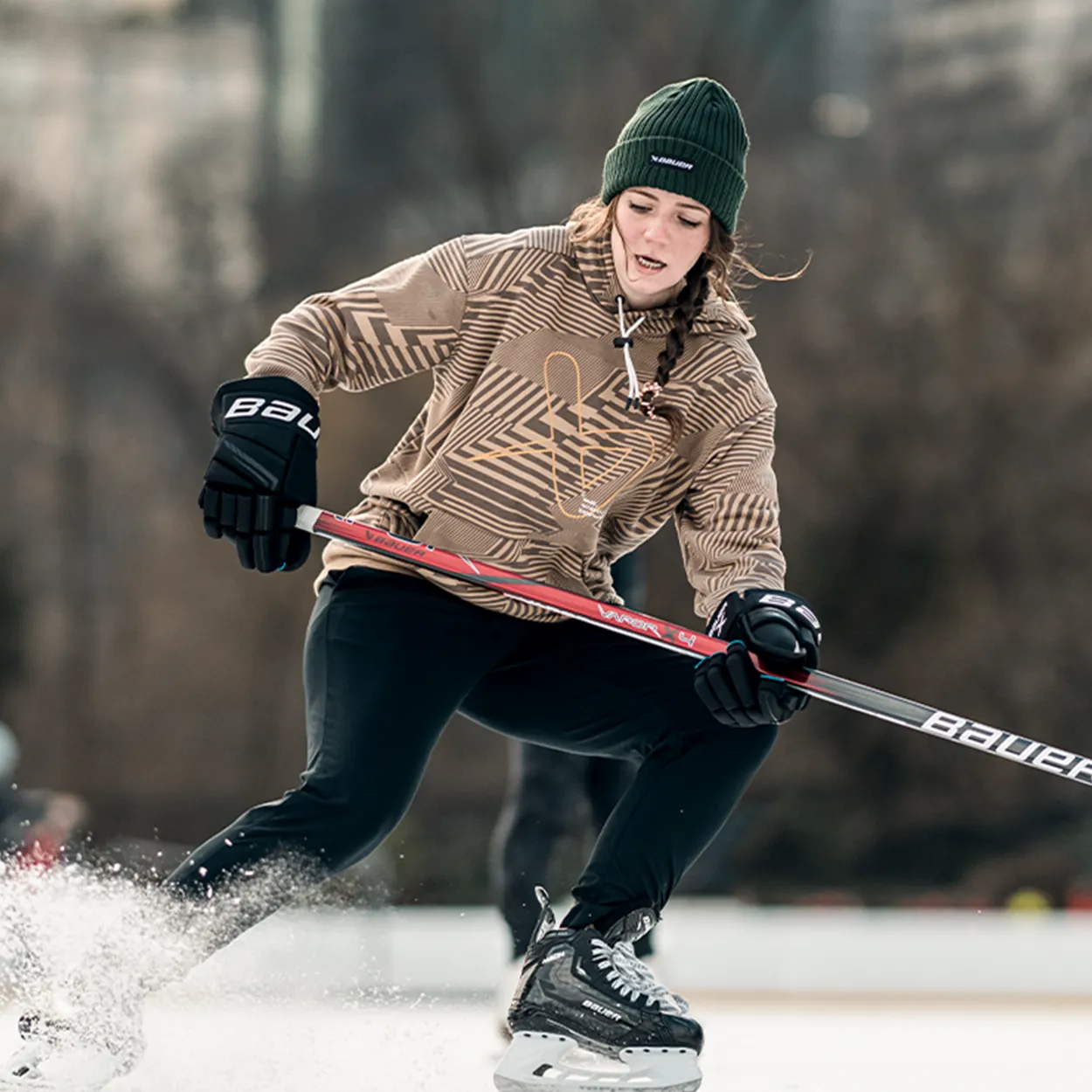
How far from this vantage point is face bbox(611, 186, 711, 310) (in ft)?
6.47

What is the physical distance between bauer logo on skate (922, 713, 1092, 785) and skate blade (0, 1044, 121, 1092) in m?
0.98

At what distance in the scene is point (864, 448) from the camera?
10.7 m

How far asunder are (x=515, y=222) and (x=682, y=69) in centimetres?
155

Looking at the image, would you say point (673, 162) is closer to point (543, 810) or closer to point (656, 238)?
point (656, 238)

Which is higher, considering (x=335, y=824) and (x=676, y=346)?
(x=676, y=346)

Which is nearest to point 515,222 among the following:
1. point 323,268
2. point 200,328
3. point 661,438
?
point 323,268

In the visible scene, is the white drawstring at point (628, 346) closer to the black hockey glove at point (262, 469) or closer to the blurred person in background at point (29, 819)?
the black hockey glove at point (262, 469)

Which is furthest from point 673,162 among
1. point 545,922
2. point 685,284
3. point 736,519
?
point 545,922

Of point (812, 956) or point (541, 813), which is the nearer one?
point (541, 813)

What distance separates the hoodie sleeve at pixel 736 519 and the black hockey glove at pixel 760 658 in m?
0.07

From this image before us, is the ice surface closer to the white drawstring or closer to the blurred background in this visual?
the white drawstring

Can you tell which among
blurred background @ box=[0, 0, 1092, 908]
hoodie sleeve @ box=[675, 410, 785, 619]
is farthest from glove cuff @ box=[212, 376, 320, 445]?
blurred background @ box=[0, 0, 1092, 908]

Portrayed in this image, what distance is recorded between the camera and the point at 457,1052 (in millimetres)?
2336

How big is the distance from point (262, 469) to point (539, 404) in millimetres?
343
